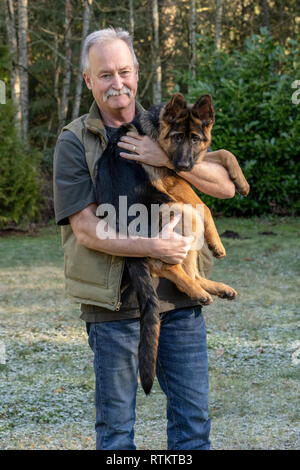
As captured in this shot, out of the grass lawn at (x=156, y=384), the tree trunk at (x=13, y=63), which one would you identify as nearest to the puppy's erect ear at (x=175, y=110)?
the grass lawn at (x=156, y=384)

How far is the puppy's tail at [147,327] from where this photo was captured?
9.65ft

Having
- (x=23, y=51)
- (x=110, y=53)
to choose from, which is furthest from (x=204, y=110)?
(x=23, y=51)

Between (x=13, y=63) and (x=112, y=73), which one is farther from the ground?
(x=13, y=63)

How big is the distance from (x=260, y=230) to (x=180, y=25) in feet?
49.2

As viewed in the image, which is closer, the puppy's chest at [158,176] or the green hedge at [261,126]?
the puppy's chest at [158,176]

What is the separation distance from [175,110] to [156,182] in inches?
15.7

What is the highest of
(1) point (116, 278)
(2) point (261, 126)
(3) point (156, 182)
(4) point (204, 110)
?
(2) point (261, 126)

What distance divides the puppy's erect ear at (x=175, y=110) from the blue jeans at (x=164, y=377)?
1.06 meters

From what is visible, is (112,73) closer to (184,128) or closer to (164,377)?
(184,128)

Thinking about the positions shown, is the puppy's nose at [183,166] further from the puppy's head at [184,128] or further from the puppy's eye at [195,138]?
the puppy's eye at [195,138]

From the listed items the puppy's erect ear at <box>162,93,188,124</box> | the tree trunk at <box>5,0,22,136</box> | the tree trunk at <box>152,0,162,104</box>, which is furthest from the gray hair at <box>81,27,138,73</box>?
the tree trunk at <box>152,0,162,104</box>

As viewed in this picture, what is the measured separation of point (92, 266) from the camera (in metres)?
3.04

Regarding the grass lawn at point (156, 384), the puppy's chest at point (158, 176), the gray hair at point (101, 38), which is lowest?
the grass lawn at point (156, 384)

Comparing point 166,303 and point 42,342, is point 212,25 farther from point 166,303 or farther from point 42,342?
point 166,303
